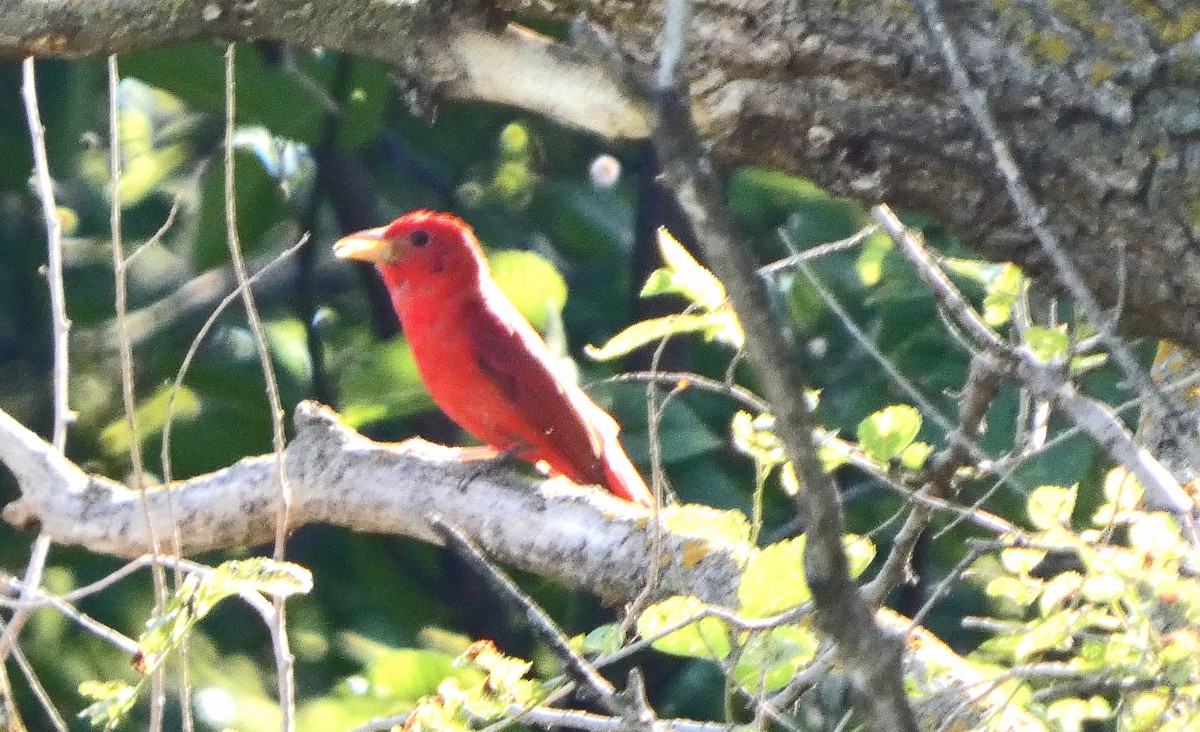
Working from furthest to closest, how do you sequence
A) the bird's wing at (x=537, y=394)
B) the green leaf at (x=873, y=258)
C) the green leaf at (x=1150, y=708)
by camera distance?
the green leaf at (x=873, y=258) → the bird's wing at (x=537, y=394) → the green leaf at (x=1150, y=708)

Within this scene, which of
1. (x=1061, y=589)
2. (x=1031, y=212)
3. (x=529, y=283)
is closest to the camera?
(x=1031, y=212)

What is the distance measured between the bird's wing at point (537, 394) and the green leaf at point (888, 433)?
1773 millimetres

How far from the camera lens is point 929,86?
1.76 metres

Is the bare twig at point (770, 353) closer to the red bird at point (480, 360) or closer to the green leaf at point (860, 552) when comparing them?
the green leaf at point (860, 552)

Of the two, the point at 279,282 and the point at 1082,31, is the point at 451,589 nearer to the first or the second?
the point at 279,282

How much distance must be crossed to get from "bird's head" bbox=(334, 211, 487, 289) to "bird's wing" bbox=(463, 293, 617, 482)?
3.9 inches

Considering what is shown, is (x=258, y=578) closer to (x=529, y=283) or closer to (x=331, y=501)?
(x=331, y=501)

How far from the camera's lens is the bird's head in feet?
12.7

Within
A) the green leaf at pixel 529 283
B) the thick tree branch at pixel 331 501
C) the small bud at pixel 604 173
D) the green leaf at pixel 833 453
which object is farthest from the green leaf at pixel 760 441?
the small bud at pixel 604 173

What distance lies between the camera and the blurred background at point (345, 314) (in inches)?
165

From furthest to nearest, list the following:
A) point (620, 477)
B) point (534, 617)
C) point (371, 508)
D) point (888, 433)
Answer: point (620, 477)
point (371, 508)
point (888, 433)
point (534, 617)

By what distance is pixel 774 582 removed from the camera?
1.70 metres

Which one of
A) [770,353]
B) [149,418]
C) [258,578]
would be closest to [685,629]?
[258,578]

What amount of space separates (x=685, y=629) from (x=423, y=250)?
227cm
